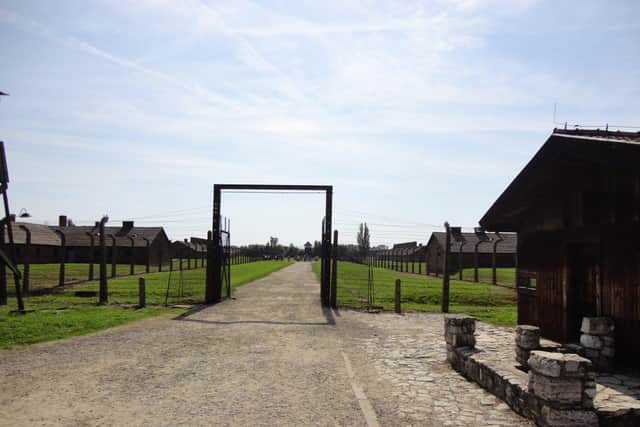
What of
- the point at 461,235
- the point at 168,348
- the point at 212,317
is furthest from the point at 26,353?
the point at 461,235

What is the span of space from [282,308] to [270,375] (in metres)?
9.87

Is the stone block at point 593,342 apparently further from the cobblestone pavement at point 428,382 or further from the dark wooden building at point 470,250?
the dark wooden building at point 470,250

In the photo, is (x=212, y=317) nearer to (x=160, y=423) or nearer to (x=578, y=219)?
(x=160, y=423)

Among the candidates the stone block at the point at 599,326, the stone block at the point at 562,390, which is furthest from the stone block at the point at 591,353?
the stone block at the point at 562,390

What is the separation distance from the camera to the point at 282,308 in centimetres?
1812

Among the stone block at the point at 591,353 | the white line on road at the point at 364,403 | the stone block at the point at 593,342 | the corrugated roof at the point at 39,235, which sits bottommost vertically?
the white line on road at the point at 364,403

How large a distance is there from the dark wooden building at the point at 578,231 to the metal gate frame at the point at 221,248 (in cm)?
850

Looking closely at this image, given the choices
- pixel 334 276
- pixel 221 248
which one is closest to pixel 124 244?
pixel 221 248

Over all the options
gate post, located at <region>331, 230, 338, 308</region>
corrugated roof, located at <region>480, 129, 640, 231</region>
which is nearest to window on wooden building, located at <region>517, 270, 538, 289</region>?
corrugated roof, located at <region>480, 129, 640, 231</region>

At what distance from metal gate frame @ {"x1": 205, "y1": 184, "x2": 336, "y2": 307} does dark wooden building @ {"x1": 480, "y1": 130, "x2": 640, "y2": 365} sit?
8497mm

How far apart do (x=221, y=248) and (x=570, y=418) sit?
53.8 feet

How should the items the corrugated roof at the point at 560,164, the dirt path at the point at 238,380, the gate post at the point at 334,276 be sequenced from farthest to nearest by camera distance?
the gate post at the point at 334,276 → the corrugated roof at the point at 560,164 → the dirt path at the point at 238,380

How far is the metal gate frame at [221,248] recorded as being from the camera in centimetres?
1953

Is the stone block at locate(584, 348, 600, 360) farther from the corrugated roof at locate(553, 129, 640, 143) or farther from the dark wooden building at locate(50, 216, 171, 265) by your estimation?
the dark wooden building at locate(50, 216, 171, 265)
